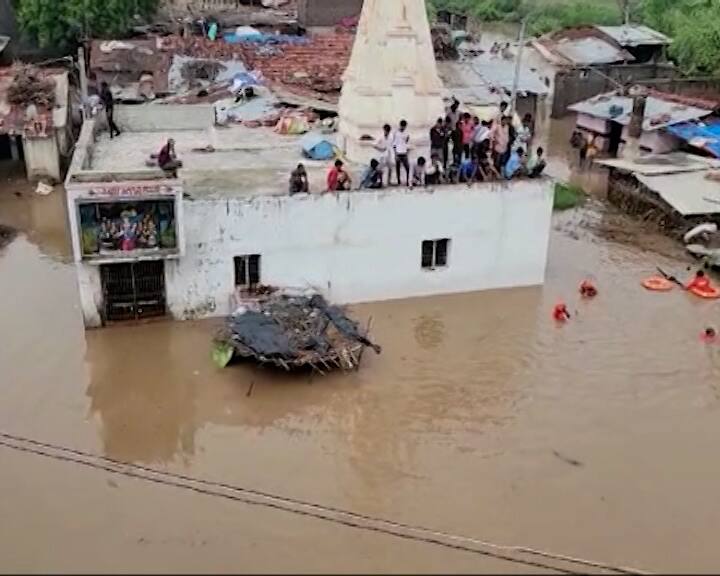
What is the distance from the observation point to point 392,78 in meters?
19.2

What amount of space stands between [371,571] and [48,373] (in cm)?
1430

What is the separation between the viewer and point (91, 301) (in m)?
17.2

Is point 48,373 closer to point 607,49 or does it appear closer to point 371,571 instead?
point 371,571

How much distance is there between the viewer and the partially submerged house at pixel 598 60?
36000 millimetres

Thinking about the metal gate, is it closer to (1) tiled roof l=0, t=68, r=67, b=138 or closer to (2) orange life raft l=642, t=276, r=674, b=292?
(1) tiled roof l=0, t=68, r=67, b=138

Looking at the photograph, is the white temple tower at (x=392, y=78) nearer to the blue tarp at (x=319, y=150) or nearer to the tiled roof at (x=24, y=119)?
the blue tarp at (x=319, y=150)

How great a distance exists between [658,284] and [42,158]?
698 inches

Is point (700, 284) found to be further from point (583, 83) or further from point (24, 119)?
point (24, 119)

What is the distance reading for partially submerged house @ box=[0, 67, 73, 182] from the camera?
2572 cm

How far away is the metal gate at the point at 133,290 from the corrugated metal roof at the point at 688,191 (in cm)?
1322

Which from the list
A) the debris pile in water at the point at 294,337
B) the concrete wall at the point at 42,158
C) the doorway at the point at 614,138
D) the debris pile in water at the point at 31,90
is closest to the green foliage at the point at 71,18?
the debris pile in water at the point at 31,90

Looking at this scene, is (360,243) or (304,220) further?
(360,243)

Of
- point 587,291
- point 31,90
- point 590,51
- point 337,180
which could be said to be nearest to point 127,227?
point 337,180

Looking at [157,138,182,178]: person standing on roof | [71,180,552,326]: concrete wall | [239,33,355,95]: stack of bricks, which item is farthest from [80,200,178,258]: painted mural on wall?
[239,33,355,95]: stack of bricks
